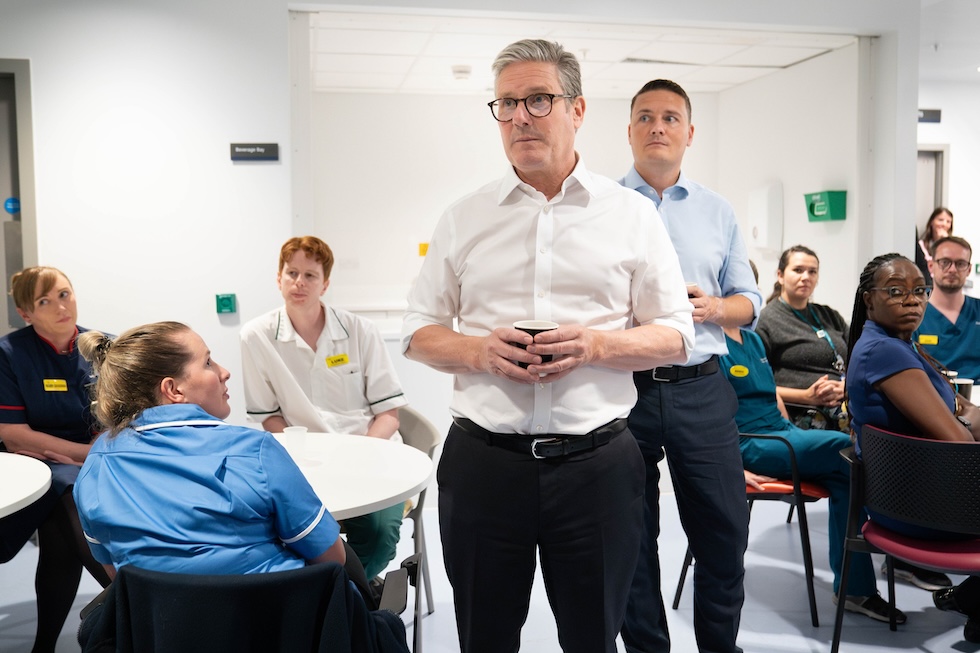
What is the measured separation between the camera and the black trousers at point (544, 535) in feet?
5.20

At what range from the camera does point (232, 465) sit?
140cm

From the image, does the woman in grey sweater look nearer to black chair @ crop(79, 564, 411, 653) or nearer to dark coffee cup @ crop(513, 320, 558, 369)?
dark coffee cup @ crop(513, 320, 558, 369)

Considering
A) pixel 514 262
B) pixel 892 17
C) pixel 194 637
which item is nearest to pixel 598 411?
pixel 514 262

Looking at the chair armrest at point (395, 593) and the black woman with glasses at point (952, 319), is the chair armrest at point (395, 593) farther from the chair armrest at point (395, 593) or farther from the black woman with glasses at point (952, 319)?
the black woman with glasses at point (952, 319)

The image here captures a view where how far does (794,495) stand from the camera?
306 centimetres

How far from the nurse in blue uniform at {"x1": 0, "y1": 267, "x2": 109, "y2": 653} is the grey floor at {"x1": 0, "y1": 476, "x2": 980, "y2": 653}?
0.40 meters

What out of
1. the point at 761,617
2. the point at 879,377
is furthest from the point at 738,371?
the point at 761,617

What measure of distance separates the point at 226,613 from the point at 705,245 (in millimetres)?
1588

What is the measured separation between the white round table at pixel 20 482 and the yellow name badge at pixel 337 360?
105 cm

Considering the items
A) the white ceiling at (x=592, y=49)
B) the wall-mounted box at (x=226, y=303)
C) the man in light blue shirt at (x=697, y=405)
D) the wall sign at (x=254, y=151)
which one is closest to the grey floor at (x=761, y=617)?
the man in light blue shirt at (x=697, y=405)

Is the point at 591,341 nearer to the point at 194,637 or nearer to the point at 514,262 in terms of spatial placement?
the point at 514,262

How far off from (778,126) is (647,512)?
16.9 feet

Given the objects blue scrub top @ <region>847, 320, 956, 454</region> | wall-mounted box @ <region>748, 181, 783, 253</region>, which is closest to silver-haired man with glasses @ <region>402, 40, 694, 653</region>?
blue scrub top @ <region>847, 320, 956, 454</region>

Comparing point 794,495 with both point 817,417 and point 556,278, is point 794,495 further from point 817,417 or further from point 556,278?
point 556,278
